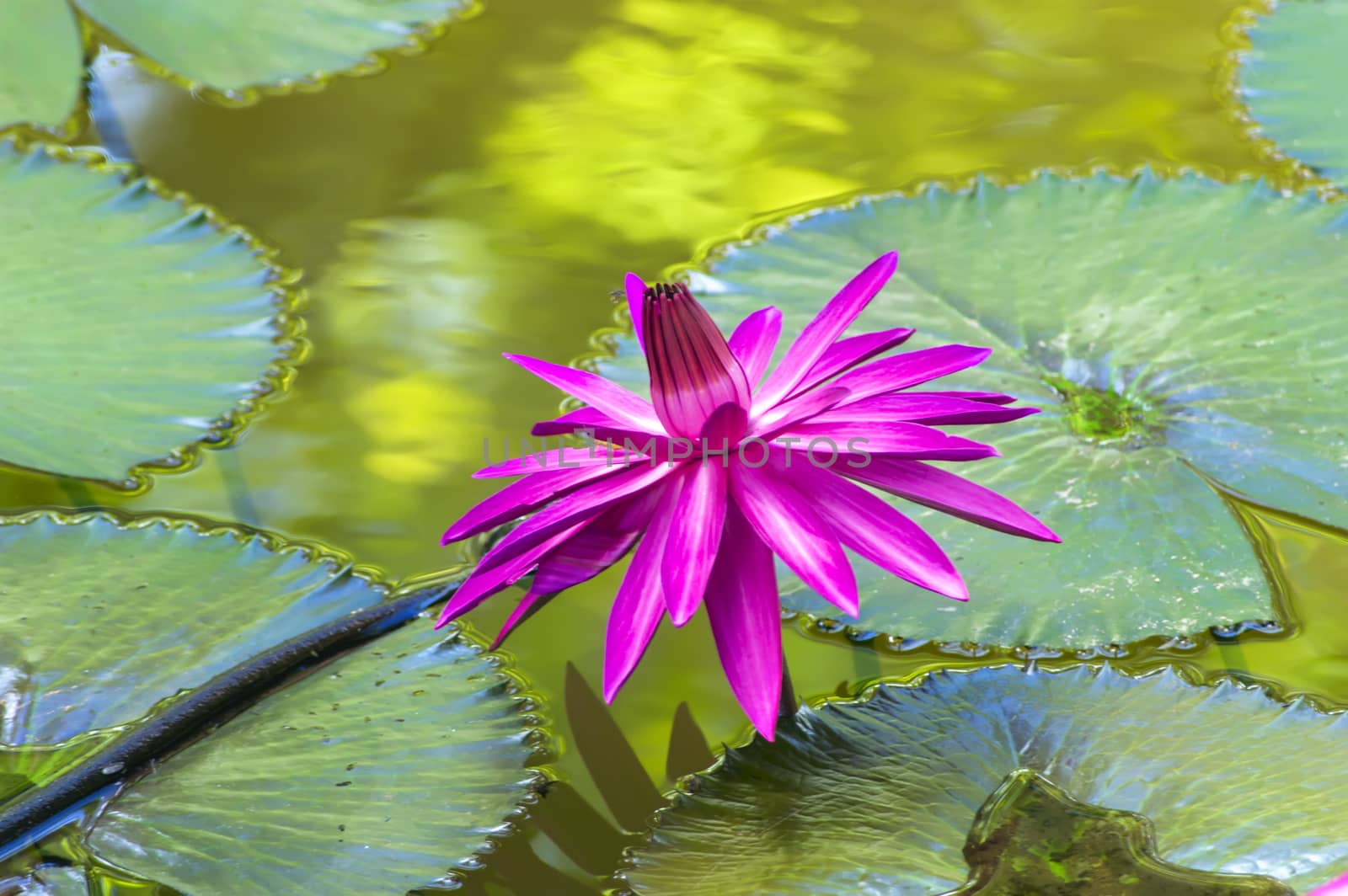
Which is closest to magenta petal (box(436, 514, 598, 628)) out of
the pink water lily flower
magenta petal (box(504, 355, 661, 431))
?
the pink water lily flower

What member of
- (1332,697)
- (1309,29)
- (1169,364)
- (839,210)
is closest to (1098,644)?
(1332,697)

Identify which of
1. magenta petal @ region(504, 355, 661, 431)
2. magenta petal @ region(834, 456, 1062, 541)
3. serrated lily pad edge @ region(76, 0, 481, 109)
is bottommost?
magenta petal @ region(504, 355, 661, 431)

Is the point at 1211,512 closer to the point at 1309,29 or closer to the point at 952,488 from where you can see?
the point at 952,488

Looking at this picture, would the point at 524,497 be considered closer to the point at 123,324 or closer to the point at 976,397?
the point at 976,397

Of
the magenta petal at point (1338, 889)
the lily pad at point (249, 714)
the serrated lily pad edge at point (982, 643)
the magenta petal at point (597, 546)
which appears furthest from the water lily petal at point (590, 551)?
the magenta petal at point (1338, 889)

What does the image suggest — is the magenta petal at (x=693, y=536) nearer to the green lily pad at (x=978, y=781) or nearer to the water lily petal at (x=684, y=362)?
the water lily petal at (x=684, y=362)

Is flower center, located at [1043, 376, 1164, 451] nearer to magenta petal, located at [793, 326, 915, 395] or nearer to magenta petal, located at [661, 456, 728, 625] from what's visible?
magenta petal, located at [793, 326, 915, 395]

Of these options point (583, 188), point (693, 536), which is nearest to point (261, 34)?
point (583, 188)
